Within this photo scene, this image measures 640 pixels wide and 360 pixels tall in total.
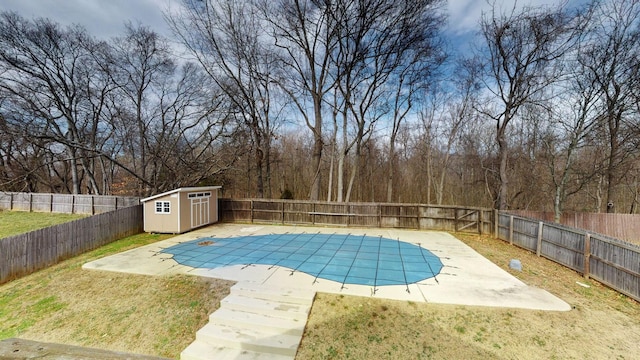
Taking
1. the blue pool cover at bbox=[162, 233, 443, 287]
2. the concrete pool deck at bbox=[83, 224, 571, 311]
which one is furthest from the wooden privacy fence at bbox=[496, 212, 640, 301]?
the blue pool cover at bbox=[162, 233, 443, 287]

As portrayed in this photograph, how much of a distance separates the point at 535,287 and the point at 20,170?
32550mm

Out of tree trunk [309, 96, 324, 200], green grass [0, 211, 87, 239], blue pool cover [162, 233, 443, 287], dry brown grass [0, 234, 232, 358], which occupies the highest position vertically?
tree trunk [309, 96, 324, 200]

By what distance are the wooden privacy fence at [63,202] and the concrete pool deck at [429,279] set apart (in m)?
9.07

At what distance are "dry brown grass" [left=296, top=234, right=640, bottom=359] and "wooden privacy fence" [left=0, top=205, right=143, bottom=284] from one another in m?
7.92

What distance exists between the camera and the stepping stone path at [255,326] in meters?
3.98

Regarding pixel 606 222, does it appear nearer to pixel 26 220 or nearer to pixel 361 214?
pixel 361 214

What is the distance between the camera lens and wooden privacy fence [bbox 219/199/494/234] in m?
11.1

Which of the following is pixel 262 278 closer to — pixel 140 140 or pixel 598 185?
pixel 140 140

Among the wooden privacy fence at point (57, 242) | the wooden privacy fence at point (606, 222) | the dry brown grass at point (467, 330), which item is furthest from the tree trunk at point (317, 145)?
the dry brown grass at point (467, 330)

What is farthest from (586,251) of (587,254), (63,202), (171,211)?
(63,202)

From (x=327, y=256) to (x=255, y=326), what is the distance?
3543 millimetres

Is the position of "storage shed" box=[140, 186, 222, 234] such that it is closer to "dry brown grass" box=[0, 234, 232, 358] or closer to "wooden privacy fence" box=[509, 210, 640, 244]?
"dry brown grass" box=[0, 234, 232, 358]

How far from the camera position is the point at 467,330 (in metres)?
4.26

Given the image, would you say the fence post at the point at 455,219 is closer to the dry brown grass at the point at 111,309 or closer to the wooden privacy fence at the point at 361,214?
the wooden privacy fence at the point at 361,214
